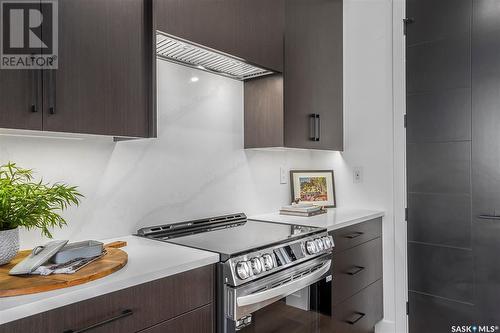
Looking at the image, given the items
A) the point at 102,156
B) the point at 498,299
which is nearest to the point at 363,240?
the point at 498,299

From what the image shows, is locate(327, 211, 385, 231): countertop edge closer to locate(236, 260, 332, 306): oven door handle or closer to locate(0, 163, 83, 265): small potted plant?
locate(236, 260, 332, 306): oven door handle

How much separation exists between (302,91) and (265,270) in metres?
1.30

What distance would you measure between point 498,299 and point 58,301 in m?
2.39

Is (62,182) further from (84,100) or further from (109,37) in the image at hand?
(109,37)

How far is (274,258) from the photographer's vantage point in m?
1.51

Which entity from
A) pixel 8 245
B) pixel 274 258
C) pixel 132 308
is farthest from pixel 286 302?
pixel 8 245

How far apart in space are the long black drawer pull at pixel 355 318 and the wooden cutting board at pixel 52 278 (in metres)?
1.58

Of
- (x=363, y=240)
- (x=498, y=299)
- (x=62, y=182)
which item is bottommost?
(x=498, y=299)

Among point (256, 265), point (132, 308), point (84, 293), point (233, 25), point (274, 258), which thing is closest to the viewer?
point (84, 293)

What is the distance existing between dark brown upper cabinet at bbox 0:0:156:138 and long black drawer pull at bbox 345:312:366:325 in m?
1.70

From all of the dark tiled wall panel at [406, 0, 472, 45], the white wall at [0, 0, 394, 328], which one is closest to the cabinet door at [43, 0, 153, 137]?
the white wall at [0, 0, 394, 328]

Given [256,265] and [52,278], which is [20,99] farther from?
[256,265]

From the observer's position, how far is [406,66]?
2467 millimetres

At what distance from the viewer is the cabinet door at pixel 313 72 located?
2186 mm
